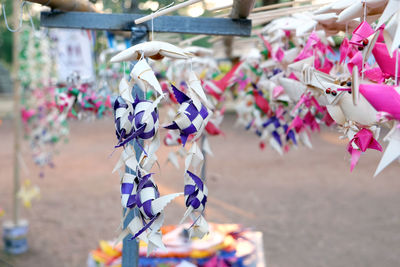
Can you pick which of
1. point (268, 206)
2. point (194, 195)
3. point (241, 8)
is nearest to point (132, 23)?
point (241, 8)

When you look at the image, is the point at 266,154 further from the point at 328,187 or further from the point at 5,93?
the point at 5,93

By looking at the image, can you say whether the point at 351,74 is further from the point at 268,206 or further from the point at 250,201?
the point at 250,201

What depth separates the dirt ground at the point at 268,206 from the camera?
3.19m

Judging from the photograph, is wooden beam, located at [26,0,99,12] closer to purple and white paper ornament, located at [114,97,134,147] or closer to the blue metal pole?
the blue metal pole

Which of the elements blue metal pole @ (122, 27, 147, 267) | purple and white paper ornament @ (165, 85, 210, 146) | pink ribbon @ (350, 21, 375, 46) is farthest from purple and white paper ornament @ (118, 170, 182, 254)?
pink ribbon @ (350, 21, 375, 46)

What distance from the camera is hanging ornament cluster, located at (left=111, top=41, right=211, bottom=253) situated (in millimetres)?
793

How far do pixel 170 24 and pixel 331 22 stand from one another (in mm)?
425

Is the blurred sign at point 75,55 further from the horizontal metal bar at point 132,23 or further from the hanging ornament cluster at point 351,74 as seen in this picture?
the hanging ornament cluster at point 351,74

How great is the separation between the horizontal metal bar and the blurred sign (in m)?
0.93

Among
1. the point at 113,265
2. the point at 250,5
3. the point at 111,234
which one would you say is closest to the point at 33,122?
the point at 111,234

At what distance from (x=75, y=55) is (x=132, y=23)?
44.4 inches

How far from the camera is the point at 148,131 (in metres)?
0.79

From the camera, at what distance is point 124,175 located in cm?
83

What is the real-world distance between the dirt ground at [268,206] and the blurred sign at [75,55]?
2.91ft
